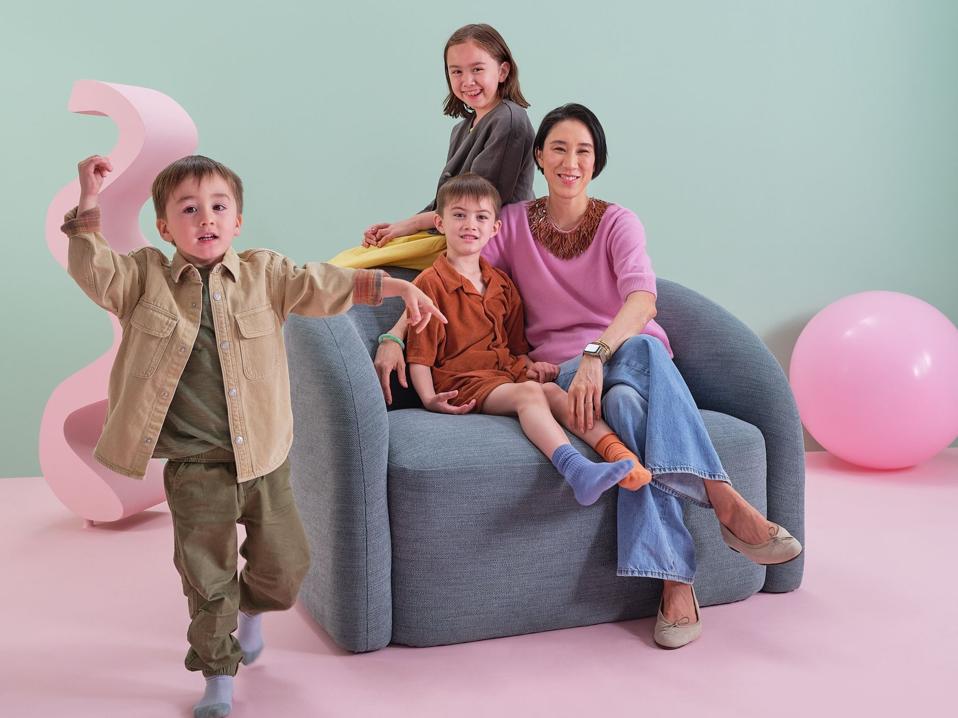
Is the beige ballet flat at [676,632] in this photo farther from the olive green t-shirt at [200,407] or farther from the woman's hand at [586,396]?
the olive green t-shirt at [200,407]

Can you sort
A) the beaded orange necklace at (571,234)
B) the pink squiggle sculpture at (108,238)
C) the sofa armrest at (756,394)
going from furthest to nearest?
the pink squiggle sculpture at (108,238), the beaded orange necklace at (571,234), the sofa armrest at (756,394)

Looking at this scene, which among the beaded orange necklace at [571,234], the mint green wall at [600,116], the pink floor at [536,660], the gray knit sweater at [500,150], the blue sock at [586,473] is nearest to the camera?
the pink floor at [536,660]

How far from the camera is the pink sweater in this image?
2.43 metres

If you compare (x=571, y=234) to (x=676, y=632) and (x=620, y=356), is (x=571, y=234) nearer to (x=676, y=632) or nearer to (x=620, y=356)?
(x=620, y=356)

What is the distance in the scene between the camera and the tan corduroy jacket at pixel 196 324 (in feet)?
5.49

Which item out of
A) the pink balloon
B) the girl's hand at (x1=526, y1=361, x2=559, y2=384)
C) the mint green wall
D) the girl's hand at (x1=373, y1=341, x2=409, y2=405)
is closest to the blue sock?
the girl's hand at (x1=526, y1=361, x2=559, y2=384)

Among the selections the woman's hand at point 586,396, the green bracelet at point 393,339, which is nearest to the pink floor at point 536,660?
the woman's hand at point 586,396

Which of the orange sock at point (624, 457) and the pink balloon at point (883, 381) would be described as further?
the pink balloon at point (883, 381)

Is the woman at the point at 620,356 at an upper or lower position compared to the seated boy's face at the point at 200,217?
lower

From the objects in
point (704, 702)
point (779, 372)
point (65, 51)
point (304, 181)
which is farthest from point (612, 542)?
point (65, 51)

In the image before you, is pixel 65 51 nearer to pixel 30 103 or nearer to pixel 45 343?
pixel 30 103

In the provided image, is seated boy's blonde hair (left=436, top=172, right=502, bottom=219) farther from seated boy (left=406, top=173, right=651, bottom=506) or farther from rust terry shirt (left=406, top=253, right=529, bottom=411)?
rust terry shirt (left=406, top=253, right=529, bottom=411)

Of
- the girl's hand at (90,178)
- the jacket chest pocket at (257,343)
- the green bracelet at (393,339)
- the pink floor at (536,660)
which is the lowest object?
the pink floor at (536,660)

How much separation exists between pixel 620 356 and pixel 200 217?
94 centimetres
